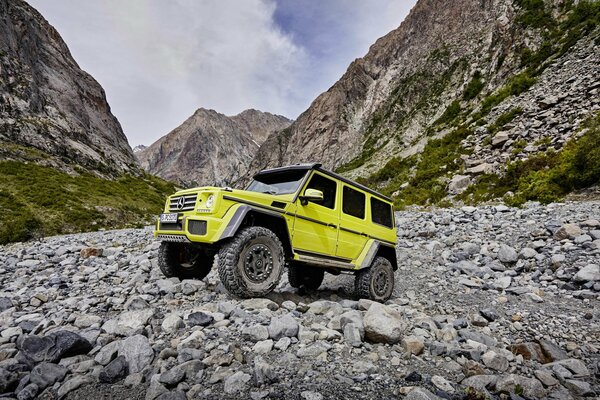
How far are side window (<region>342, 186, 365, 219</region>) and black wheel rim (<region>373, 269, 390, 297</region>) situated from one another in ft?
4.26

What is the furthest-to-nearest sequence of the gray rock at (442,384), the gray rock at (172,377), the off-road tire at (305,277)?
the off-road tire at (305,277) < the gray rock at (442,384) < the gray rock at (172,377)

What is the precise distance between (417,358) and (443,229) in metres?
9.07

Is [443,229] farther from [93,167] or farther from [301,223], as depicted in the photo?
[93,167]

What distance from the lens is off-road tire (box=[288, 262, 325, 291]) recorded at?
290 inches

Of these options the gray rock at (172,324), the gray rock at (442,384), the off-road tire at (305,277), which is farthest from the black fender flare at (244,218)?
A: the gray rock at (442,384)

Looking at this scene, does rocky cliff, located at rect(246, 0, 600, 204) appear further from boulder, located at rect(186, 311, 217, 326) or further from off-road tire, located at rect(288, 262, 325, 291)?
boulder, located at rect(186, 311, 217, 326)

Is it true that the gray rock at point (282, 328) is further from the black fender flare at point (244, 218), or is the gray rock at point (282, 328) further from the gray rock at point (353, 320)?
the black fender flare at point (244, 218)

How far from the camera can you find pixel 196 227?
493 centimetres

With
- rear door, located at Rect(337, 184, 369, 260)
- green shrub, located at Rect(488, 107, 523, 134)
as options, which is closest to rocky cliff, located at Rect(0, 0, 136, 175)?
rear door, located at Rect(337, 184, 369, 260)

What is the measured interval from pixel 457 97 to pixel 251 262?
192ft

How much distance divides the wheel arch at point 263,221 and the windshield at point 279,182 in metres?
0.67

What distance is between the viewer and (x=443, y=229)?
472 inches

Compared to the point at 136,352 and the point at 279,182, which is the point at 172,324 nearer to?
the point at 136,352

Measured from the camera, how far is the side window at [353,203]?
6.68m
